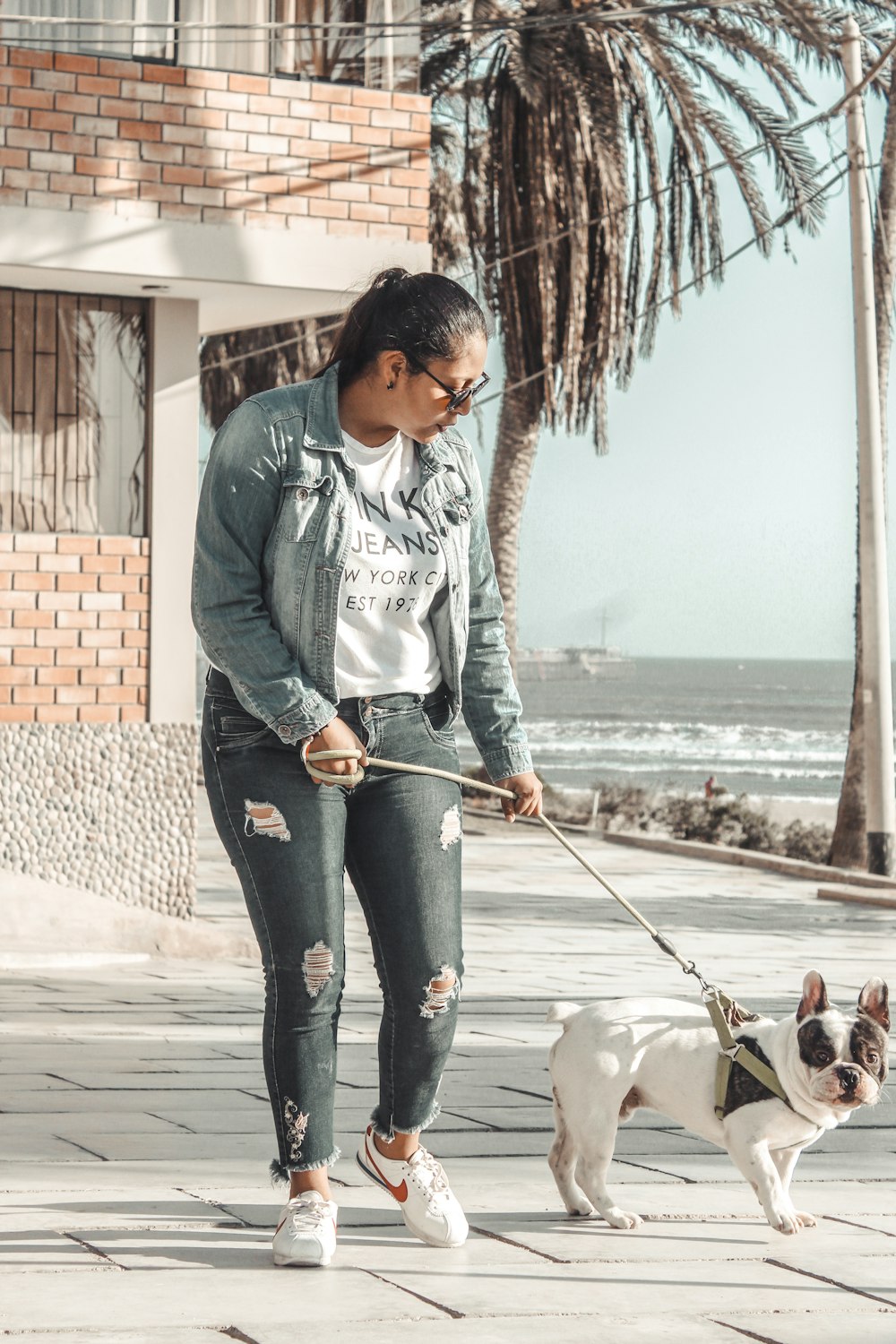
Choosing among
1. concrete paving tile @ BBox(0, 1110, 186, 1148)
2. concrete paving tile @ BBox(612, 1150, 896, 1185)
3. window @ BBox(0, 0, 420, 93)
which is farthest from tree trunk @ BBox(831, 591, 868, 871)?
concrete paving tile @ BBox(0, 1110, 186, 1148)

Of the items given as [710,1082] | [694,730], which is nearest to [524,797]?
[710,1082]

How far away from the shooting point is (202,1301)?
3.59 meters

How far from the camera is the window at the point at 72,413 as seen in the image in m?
10.3

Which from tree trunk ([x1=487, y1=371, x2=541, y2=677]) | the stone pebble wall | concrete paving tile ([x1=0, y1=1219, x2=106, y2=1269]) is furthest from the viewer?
tree trunk ([x1=487, y1=371, x2=541, y2=677])

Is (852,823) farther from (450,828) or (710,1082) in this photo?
(450,828)

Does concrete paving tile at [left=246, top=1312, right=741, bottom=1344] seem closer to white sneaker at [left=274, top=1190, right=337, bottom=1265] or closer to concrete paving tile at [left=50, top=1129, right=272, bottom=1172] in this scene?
white sneaker at [left=274, top=1190, right=337, bottom=1265]

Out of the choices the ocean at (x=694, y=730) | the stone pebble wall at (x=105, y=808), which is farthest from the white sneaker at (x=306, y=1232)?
the ocean at (x=694, y=730)

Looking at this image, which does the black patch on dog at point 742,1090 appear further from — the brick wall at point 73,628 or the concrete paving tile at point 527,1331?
the brick wall at point 73,628

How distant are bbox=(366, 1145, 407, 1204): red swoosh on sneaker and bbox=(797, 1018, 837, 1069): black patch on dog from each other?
35.0 inches

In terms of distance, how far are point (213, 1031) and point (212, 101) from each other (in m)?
5.21

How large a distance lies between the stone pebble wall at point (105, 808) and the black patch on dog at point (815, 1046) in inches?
254

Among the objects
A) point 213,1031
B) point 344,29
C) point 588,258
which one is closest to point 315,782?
point 213,1031

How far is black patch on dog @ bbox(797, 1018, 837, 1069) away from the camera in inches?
160

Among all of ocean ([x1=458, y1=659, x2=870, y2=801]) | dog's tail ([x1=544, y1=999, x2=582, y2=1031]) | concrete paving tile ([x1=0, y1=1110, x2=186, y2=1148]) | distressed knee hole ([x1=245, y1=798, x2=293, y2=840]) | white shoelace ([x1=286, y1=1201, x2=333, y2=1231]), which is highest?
distressed knee hole ([x1=245, y1=798, x2=293, y2=840])
